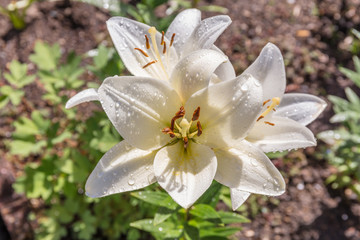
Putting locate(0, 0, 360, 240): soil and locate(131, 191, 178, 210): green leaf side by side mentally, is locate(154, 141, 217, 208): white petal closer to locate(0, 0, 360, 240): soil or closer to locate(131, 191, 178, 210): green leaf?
locate(131, 191, 178, 210): green leaf

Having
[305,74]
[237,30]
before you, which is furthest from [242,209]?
[237,30]

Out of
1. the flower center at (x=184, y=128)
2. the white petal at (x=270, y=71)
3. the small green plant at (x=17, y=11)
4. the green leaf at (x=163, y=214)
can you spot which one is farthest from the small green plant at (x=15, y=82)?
the white petal at (x=270, y=71)

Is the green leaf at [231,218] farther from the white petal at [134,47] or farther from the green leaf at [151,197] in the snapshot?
the white petal at [134,47]

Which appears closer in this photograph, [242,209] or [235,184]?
[235,184]

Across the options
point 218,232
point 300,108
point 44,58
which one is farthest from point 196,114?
point 44,58

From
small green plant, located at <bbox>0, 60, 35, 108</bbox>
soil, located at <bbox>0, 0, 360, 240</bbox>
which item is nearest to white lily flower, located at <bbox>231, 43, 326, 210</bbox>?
small green plant, located at <bbox>0, 60, 35, 108</bbox>

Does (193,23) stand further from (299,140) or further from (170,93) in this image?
(299,140)
